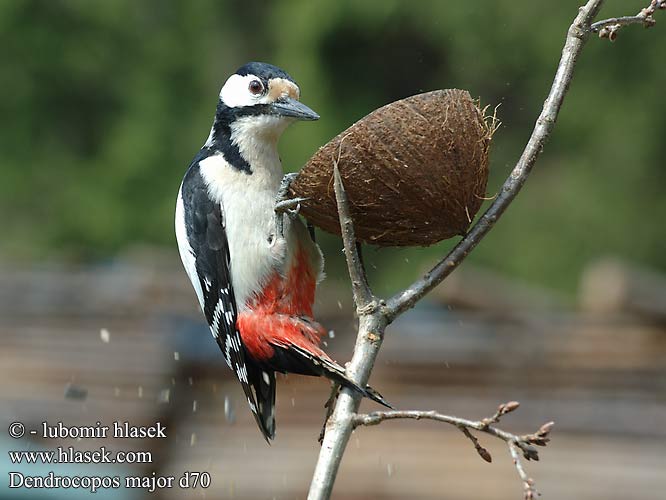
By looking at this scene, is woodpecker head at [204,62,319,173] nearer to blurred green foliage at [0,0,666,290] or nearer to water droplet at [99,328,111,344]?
water droplet at [99,328,111,344]

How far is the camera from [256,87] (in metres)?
3.96

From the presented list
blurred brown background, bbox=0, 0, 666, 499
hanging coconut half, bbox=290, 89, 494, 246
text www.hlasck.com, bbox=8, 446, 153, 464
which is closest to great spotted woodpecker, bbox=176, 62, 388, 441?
hanging coconut half, bbox=290, 89, 494, 246

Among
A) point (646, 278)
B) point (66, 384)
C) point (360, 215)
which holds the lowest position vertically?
point (66, 384)

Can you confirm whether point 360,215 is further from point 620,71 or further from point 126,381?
point 620,71

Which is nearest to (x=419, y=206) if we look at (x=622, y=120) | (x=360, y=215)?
(x=360, y=215)

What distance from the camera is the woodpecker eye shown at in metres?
3.95

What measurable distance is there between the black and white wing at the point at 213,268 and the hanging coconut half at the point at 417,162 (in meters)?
Result: 0.84

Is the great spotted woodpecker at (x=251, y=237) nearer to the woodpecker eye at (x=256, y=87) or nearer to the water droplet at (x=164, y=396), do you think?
the woodpecker eye at (x=256, y=87)

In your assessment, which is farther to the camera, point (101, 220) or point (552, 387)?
point (101, 220)

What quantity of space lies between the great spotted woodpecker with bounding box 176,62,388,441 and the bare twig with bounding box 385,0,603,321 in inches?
36.1

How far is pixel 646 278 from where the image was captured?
7395mm

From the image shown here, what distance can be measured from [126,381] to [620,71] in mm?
9401

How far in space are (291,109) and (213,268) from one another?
607mm

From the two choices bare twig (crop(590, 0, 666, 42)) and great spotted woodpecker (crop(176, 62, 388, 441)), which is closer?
bare twig (crop(590, 0, 666, 42))
